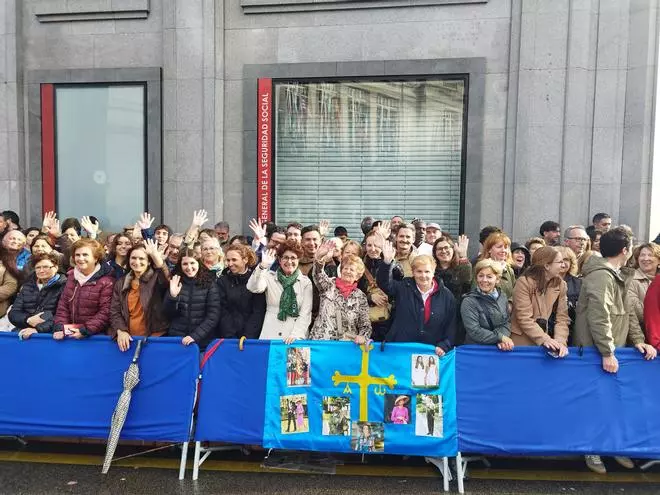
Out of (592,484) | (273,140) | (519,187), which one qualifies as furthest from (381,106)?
(592,484)

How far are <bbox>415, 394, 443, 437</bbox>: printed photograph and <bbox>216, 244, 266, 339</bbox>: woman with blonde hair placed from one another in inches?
67.7

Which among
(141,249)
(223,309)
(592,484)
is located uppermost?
(141,249)

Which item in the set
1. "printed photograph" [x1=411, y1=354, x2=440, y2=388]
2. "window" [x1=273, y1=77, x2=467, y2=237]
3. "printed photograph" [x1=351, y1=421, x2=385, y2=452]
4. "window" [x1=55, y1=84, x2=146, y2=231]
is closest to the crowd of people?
"printed photograph" [x1=411, y1=354, x2=440, y2=388]

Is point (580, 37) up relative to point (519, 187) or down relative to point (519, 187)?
up

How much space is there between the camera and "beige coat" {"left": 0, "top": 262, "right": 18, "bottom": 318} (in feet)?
21.9

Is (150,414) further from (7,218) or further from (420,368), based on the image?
(7,218)

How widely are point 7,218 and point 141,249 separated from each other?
18.6 ft

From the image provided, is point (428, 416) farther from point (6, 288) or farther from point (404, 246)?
point (6, 288)

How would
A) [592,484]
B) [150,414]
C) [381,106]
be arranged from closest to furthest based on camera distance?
[592,484], [150,414], [381,106]

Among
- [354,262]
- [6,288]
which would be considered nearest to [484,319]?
[354,262]

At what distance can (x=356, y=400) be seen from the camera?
5.29 meters

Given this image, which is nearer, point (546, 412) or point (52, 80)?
point (546, 412)

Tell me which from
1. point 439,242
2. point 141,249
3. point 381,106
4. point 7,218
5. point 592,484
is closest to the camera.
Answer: point 592,484

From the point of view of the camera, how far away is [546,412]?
5.17 meters
